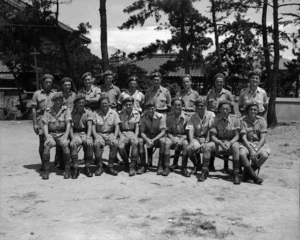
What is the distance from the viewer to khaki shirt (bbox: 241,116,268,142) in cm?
673

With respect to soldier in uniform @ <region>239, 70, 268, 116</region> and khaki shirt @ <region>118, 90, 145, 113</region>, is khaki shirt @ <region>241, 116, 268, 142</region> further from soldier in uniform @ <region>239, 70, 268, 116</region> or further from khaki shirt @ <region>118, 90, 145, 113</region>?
khaki shirt @ <region>118, 90, 145, 113</region>

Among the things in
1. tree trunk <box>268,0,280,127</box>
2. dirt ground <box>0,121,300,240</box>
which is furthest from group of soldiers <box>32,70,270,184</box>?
tree trunk <box>268,0,280,127</box>

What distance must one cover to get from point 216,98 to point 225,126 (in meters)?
0.74

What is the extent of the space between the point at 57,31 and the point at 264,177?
1205 centimetres

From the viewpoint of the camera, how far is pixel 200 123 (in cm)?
702

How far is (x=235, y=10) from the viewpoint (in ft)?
48.6

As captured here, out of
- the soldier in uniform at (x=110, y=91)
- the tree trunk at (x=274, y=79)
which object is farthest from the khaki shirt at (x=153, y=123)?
the tree trunk at (x=274, y=79)

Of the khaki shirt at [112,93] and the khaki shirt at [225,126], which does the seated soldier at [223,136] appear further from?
the khaki shirt at [112,93]

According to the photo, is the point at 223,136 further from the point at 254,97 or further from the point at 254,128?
the point at 254,97

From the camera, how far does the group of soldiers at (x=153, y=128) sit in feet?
22.0

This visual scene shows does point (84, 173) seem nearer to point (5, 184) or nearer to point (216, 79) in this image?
point (5, 184)

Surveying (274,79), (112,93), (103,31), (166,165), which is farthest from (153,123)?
(274,79)

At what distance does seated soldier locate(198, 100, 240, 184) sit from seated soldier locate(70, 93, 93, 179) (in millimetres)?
1868

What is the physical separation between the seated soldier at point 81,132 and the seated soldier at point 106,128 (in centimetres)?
11
